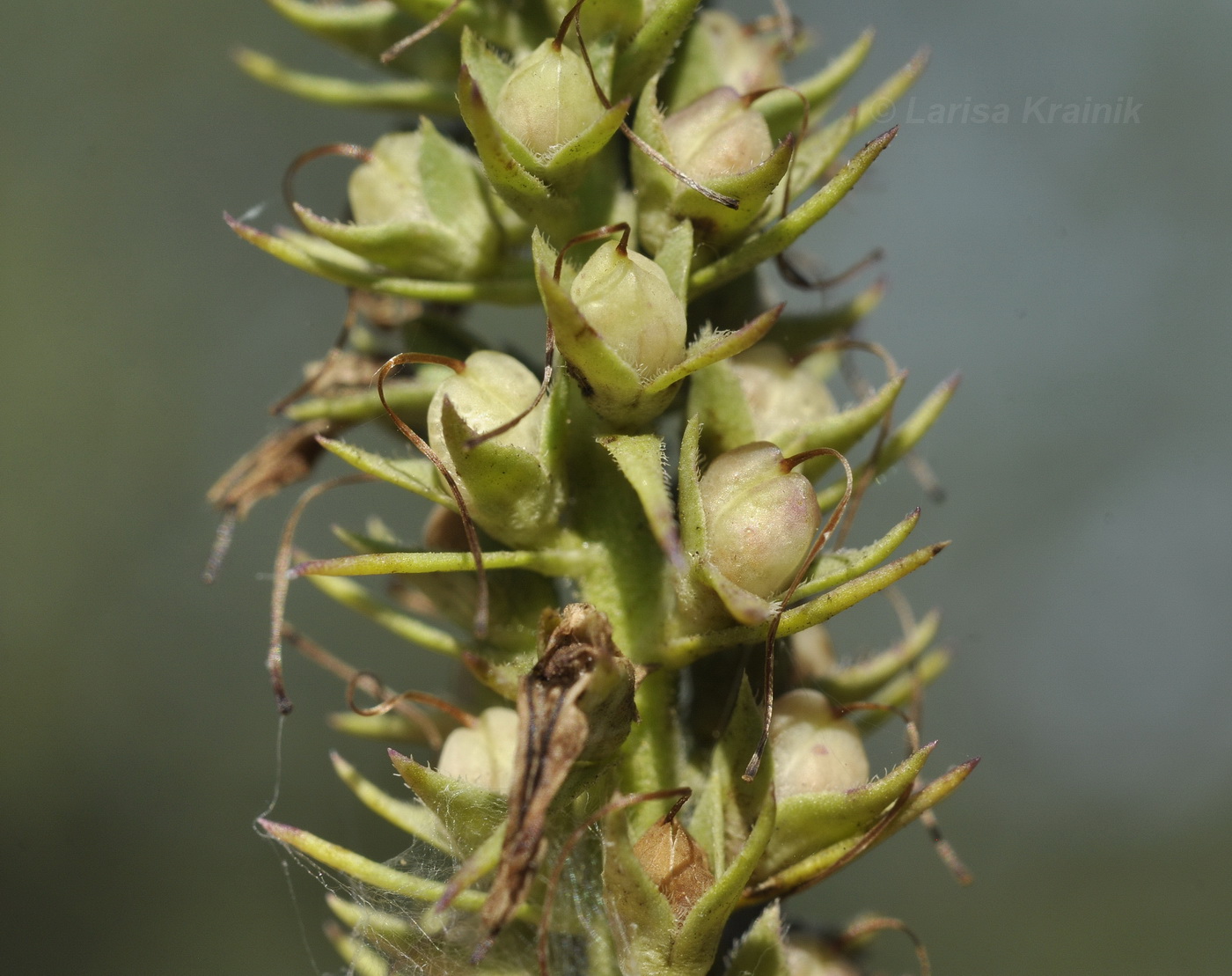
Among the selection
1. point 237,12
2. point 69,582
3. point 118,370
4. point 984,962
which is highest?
point 237,12

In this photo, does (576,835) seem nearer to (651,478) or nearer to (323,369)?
(651,478)

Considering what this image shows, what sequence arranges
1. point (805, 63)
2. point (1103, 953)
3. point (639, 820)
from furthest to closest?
1. point (1103, 953)
2. point (805, 63)
3. point (639, 820)

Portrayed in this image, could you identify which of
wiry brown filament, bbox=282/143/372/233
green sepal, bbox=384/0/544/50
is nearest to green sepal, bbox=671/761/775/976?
wiry brown filament, bbox=282/143/372/233

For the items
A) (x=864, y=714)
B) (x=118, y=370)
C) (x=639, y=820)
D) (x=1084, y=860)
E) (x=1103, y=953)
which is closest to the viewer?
(x=639, y=820)

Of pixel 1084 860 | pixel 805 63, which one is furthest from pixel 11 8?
pixel 1084 860

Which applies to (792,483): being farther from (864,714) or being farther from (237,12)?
(237,12)

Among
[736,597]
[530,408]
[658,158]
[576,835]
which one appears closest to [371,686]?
[576,835]
